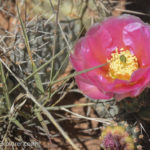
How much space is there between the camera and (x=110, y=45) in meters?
1.06

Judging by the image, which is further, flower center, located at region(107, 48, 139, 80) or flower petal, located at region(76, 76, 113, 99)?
flower center, located at region(107, 48, 139, 80)

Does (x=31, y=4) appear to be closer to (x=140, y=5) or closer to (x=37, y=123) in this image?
(x=37, y=123)

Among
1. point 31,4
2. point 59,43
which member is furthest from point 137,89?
point 31,4

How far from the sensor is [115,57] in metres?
1.05

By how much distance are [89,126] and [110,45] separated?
56 centimetres

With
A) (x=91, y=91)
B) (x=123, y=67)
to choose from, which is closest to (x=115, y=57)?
(x=123, y=67)

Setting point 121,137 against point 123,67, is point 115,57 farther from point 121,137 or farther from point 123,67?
point 121,137

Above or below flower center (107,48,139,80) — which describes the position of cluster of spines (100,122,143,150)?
below

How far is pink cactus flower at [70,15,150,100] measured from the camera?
853mm

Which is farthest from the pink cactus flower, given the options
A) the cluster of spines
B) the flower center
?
the cluster of spines

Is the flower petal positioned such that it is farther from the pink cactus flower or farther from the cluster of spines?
the cluster of spines

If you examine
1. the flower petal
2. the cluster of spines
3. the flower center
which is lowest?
the cluster of spines

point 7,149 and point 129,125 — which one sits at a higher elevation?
point 129,125

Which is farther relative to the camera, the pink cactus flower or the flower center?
the flower center
